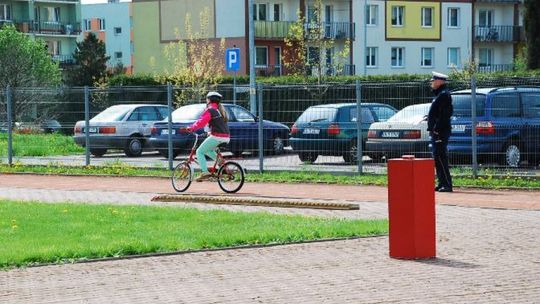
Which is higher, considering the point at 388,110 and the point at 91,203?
the point at 388,110

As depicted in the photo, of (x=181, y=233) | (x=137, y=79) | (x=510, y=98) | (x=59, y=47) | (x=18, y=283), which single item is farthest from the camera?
(x=59, y=47)

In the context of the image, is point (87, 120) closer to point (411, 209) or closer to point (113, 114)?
point (113, 114)

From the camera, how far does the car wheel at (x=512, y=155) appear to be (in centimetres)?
2016

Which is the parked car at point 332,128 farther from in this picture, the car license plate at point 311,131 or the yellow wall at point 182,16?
the yellow wall at point 182,16

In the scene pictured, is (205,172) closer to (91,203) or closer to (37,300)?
(91,203)

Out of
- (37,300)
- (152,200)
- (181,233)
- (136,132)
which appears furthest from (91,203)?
(136,132)

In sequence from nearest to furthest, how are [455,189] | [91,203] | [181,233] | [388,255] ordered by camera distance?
[388,255] < [181,233] < [91,203] < [455,189]

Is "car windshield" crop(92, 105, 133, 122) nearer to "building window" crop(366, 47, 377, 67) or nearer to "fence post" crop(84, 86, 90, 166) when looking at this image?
"fence post" crop(84, 86, 90, 166)

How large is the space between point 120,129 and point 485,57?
54.4 metres

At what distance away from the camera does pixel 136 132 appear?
2886 cm

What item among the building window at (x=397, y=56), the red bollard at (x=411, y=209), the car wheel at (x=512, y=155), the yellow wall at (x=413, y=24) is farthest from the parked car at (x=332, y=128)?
the building window at (x=397, y=56)

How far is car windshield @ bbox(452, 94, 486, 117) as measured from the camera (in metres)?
20.8

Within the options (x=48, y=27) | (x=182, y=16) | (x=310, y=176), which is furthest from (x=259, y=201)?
(x=48, y=27)

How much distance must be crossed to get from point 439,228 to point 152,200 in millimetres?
5928
